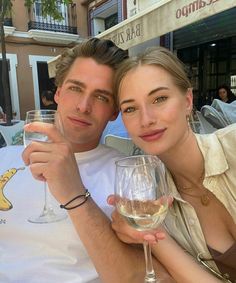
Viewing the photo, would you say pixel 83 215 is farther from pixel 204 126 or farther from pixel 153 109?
pixel 204 126

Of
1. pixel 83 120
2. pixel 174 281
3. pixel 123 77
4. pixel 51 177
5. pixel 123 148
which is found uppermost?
pixel 123 77

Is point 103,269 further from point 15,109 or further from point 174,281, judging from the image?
point 15,109

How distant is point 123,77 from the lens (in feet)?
4.45

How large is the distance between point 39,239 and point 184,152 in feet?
2.23

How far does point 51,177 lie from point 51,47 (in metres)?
13.3

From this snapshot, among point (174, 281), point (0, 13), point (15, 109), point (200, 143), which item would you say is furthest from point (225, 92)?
point (15, 109)

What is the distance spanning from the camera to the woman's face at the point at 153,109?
126 cm

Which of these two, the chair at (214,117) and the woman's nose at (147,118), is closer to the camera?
the woman's nose at (147,118)

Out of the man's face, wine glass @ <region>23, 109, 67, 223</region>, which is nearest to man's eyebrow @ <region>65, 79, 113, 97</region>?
the man's face

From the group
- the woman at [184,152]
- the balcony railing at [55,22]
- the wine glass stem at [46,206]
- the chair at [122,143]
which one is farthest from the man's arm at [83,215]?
the balcony railing at [55,22]

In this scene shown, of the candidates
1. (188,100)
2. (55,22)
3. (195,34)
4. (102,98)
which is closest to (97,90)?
(102,98)

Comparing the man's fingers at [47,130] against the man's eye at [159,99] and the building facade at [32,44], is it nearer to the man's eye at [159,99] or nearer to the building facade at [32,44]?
the man's eye at [159,99]

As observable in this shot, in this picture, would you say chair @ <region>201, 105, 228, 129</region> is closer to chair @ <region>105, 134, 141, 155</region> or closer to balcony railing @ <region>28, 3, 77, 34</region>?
chair @ <region>105, 134, 141, 155</region>

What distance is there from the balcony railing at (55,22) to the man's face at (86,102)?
12057 mm
